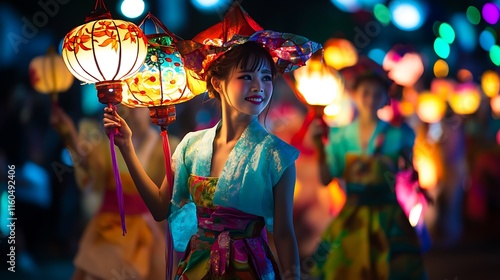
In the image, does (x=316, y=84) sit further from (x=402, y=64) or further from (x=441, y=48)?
(x=441, y=48)

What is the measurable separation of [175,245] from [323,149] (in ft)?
7.38

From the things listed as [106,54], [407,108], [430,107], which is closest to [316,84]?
[106,54]

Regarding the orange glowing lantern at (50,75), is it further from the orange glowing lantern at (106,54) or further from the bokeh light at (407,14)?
the bokeh light at (407,14)

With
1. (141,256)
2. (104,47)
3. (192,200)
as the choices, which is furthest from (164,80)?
(141,256)

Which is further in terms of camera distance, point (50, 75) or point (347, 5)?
point (347, 5)

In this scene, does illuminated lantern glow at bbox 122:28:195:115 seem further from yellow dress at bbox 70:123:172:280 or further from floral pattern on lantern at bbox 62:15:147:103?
yellow dress at bbox 70:123:172:280

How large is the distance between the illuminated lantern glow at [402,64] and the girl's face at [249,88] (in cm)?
251

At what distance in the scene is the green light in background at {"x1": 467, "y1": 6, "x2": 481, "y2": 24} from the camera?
704cm

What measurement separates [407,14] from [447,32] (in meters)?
0.60

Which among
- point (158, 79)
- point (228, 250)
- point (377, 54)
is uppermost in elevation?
point (377, 54)

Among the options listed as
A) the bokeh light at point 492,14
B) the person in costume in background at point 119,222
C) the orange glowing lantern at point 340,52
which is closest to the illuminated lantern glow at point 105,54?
the person in costume in background at point 119,222

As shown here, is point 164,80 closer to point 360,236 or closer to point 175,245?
point 175,245

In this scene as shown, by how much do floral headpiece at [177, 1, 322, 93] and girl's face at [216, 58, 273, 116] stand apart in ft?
0.26

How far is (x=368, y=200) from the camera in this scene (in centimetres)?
481
